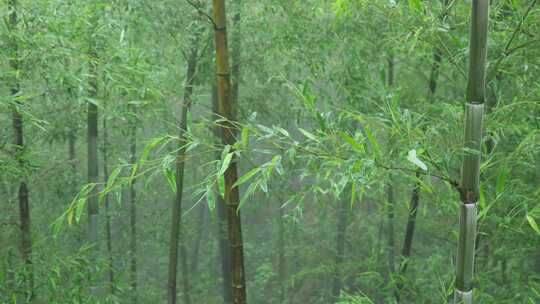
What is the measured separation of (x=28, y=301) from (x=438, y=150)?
289 cm

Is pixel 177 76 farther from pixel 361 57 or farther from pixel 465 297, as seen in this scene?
pixel 465 297

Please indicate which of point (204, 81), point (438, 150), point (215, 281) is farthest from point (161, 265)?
point (438, 150)

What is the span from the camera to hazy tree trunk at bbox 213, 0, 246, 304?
2.61 metres

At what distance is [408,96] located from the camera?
210 inches

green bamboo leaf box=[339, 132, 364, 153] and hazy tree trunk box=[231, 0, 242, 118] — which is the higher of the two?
hazy tree trunk box=[231, 0, 242, 118]

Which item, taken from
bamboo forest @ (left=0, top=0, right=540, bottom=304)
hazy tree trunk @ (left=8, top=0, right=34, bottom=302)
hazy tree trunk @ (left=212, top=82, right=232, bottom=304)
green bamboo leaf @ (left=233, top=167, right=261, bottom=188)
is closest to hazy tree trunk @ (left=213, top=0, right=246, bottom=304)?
bamboo forest @ (left=0, top=0, right=540, bottom=304)

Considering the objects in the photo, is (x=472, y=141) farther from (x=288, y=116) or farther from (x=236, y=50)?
(x=288, y=116)

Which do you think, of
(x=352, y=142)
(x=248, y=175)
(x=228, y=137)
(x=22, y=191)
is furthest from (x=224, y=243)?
(x=352, y=142)

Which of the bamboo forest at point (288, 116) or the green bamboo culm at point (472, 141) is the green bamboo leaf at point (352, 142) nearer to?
the bamboo forest at point (288, 116)

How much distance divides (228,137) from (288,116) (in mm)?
3652

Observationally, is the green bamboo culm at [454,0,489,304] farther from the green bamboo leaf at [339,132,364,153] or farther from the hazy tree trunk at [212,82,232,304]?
the hazy tree trunk at [212,82,232,304]

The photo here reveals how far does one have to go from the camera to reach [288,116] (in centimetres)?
625

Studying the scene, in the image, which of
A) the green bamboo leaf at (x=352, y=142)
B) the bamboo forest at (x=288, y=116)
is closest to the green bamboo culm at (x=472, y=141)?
the bamboo forest at (x=288, y=116)

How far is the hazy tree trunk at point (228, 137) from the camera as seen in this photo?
8.56 feet
